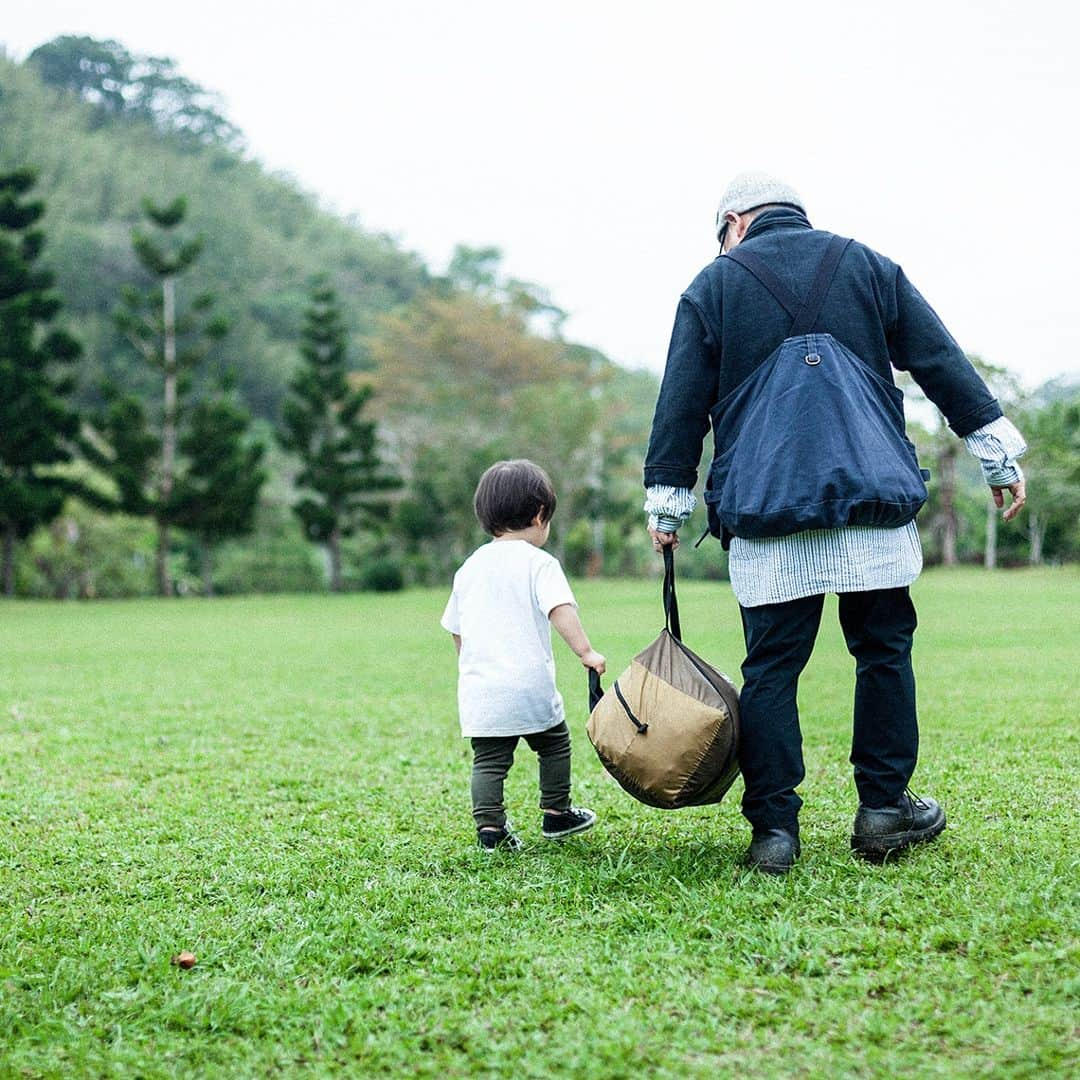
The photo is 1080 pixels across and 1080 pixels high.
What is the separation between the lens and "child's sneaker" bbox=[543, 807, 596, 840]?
3.27 m

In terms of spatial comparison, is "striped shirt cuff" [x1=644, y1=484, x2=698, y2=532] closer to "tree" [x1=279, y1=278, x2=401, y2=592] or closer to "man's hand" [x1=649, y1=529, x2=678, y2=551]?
"man's hand" [x1=649, y1=529, x2=678, y2=551]

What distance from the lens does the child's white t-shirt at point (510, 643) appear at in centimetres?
309

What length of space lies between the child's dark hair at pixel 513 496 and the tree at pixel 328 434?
2573 cm

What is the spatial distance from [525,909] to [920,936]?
0.84 meters

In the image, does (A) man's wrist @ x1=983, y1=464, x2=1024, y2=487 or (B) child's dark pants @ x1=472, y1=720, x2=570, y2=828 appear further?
(B) child's dark pants @ x1=472, y1=720, x2=570, y2=828

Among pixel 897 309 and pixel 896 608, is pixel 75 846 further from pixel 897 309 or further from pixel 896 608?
pixel 897 309

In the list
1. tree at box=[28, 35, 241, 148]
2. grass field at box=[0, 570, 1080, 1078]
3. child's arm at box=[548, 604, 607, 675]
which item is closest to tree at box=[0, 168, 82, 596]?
grass field at box=[0, 570, 1080, 1078]

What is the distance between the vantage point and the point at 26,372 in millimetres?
23375

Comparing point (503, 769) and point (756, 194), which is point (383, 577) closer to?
point (503, 769)

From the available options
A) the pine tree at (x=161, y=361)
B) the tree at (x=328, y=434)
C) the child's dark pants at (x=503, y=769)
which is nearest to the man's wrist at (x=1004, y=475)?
the child's dark pants at (x=503, y=769)

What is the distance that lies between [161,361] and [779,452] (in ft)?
86.3

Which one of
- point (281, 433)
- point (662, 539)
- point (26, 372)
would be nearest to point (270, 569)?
point (281, 433)

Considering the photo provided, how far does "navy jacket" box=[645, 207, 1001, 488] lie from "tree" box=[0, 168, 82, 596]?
75.4ft

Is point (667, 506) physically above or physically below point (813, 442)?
below
